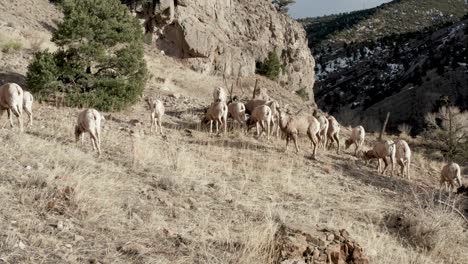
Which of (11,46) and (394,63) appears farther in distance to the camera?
(394,63)

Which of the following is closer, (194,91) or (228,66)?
(194,91)

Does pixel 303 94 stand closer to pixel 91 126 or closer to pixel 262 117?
pixel 262 117

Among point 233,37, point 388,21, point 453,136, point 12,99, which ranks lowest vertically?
point 12,99

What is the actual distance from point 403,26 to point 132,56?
115 m

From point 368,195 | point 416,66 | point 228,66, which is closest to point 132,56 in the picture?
point 368,195

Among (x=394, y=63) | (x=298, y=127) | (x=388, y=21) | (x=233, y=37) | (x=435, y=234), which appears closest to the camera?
(x=435, y=234)

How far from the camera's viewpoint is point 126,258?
4.71 m

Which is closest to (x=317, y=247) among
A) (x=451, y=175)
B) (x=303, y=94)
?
(x=451, y=175)

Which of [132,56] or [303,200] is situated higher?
[132,56]

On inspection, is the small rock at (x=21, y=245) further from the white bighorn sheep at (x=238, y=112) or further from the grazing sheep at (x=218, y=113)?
the white bighorn sheep at (x=238, y=112)

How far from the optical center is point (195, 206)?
7.00m

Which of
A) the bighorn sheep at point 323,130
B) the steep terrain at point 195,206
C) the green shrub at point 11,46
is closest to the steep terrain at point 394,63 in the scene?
the bighorn sheep at point 323,130

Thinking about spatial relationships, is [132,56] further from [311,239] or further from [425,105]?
[425,105]

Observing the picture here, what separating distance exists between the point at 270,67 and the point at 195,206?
38.5 m
